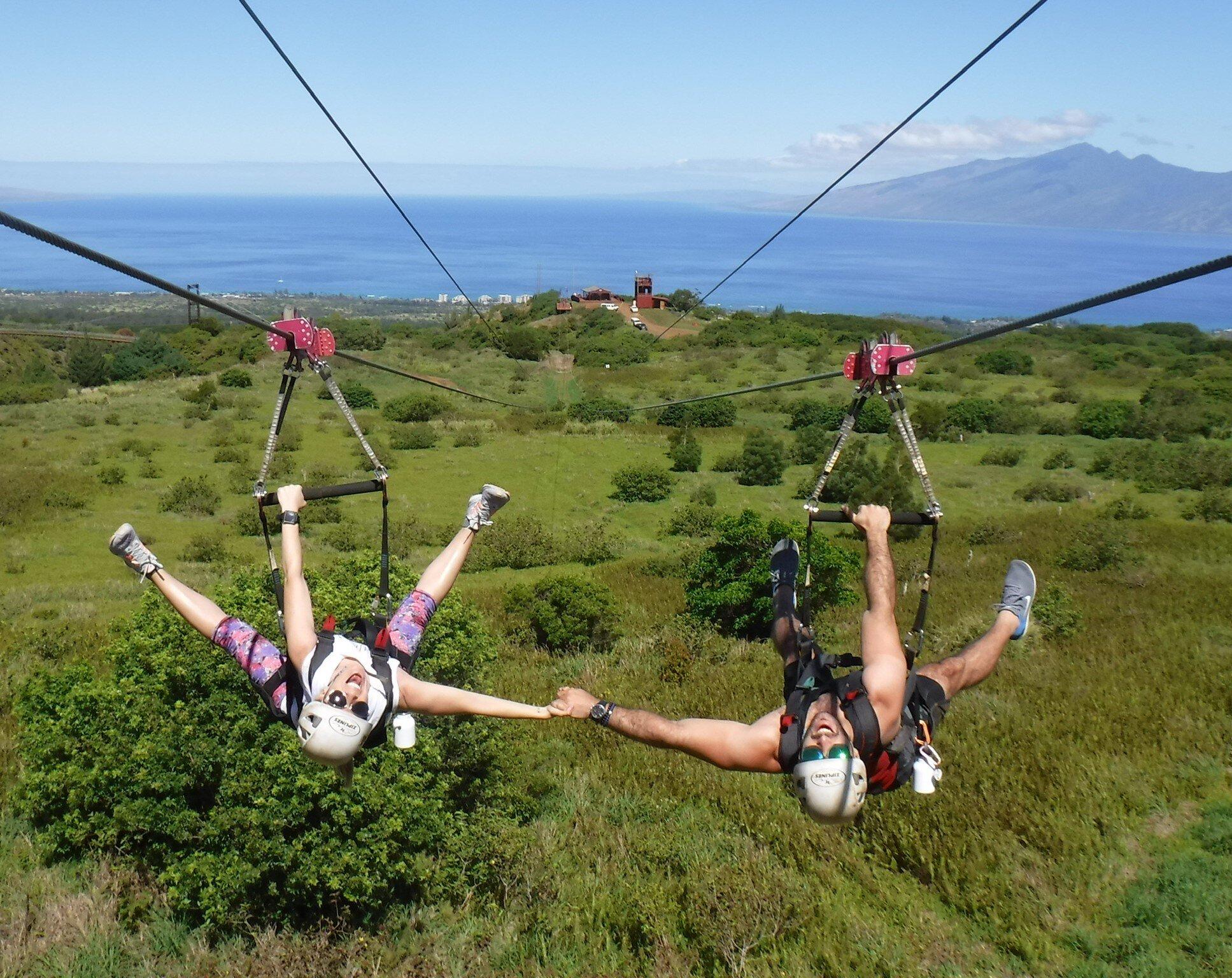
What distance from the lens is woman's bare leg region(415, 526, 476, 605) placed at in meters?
5.65

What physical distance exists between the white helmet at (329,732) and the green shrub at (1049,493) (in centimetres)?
3087

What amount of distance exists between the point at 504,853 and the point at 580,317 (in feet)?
133

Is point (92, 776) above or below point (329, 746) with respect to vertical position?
below

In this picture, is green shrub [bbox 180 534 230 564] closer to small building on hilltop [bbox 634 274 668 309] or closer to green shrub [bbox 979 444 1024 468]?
green shrub [bbox 979 444 1024 468]

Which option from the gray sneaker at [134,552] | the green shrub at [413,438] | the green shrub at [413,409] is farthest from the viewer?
the green shrub at [413,409]

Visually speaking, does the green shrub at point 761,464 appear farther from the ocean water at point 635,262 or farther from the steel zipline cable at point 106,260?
the steel zipline cable at point 106,260

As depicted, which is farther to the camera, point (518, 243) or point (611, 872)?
point (518, 243)

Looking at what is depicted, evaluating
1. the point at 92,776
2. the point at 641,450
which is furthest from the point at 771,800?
the point at 641,450

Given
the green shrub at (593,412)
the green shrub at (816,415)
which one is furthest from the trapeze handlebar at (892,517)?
the green shrub at (816,415)

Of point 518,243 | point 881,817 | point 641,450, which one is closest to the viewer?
point 881,817

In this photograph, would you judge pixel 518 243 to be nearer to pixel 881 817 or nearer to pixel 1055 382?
pixel 1055 382

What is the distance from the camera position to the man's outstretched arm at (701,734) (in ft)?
15.3

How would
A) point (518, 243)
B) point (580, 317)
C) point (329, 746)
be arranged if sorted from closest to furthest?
point (329, 746), point (580, 317), point (518, 243)

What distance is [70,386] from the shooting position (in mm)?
53000
